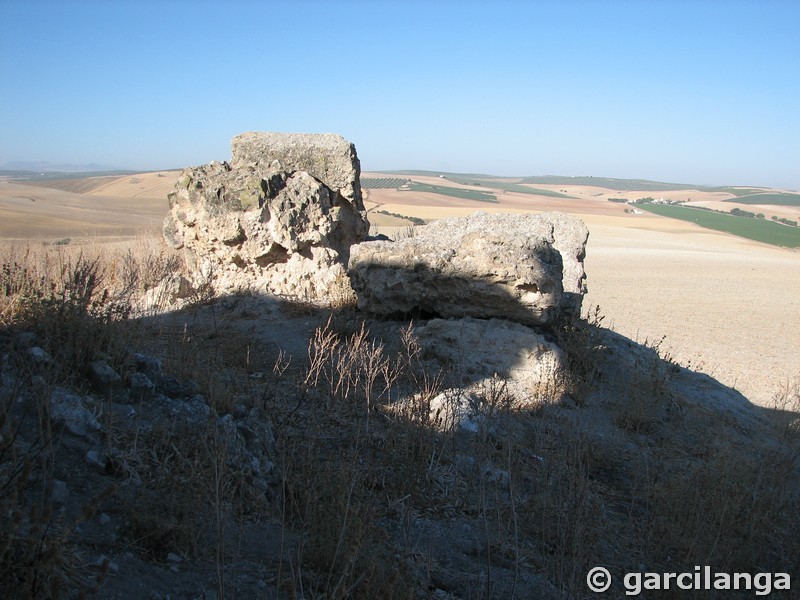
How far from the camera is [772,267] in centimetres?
2764

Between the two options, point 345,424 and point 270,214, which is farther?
point 270,214

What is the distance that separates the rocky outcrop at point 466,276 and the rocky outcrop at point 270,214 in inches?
51.1

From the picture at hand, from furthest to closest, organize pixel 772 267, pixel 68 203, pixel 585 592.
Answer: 1. pixel 68 203
2. pixel 772 267
3. pixel 585 592

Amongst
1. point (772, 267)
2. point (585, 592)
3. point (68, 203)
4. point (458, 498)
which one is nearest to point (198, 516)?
point (458, 498)

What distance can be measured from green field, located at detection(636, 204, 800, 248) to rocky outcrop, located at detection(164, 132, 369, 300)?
43781 millimetres

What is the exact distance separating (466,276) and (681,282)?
699 inches

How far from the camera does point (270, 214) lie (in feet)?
26.9

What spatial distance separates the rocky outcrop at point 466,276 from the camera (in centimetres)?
638

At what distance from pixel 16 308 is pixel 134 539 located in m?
3.00

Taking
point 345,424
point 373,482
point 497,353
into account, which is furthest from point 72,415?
point 497,353

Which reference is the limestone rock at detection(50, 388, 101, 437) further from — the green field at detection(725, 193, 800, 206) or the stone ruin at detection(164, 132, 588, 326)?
the green field at detection(725, 193, 800, 206)

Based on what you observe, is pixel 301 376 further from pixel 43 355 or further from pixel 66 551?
pixel 66 551

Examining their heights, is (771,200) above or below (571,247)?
above

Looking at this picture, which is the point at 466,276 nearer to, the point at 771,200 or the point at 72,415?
the point at 72,415
